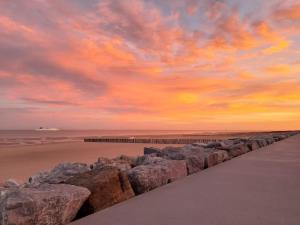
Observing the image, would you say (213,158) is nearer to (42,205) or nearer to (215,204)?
(215,204)

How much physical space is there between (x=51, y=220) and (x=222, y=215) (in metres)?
1.53

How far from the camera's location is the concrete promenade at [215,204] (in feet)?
8.57

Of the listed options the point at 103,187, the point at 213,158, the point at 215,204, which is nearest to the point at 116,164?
the point at 213,158

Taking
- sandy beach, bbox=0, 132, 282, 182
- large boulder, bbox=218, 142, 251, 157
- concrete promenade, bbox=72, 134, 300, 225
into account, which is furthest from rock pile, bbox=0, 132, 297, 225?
sandy beach, bbox=0, 132, 282, 182

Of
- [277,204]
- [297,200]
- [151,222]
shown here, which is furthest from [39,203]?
[297,200]

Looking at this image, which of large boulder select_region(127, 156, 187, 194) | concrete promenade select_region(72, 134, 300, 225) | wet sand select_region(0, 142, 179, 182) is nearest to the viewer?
concrete promenade select_region(72, 134, 300, 225)

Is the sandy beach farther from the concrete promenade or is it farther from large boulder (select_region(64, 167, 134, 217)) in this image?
the concrete promenade

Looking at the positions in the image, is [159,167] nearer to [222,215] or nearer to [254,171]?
[222,215]

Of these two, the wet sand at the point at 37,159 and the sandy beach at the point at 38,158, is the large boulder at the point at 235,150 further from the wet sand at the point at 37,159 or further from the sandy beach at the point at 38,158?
the wet sand at the point at 37,159

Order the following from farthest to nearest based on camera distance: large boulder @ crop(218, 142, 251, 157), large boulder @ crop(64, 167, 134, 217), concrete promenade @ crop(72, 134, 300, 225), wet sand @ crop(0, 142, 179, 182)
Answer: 1. wet sand @ crop(0, 142, 179, 182)
2. large boulder @ crop(218, 142, 251, 157)
3. large boulder @ crop(64, 167, 134, 217)
4. concrete promenade @ crop(72, 134, 300, 225)

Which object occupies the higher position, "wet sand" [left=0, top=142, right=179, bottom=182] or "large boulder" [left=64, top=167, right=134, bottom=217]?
"large boulder" [left=64, top=167, right=134, bottom=217]

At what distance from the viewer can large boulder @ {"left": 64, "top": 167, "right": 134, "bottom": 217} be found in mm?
2971

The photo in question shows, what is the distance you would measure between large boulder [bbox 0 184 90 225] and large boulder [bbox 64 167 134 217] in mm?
169

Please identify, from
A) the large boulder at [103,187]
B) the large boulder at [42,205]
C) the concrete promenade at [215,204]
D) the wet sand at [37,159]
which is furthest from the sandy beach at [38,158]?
the large boulder at [42,205]
